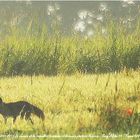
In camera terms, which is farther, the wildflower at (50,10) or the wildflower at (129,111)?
the wildflower at (50,10)

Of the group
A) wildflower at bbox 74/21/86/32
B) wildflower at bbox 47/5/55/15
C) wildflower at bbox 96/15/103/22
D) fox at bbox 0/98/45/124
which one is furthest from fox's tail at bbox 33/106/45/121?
wildflower at bbox 96/15/103/22

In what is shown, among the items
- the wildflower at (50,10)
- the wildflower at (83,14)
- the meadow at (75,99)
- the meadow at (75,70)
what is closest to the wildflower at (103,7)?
the meadow at (75,70)

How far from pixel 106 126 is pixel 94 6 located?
10.7 feet

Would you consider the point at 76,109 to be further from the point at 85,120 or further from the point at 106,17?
the point at 106,17

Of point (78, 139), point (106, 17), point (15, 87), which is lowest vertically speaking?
point (78, 139)

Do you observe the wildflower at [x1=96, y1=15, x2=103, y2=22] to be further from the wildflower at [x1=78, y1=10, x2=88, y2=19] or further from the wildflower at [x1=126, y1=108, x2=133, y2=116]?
the wildflower at [x1=126, y1=108, x2=133, y2=116]

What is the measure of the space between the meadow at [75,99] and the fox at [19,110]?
0.26ft

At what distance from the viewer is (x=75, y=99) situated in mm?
8594

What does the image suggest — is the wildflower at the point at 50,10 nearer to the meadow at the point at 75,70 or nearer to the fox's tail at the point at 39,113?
the meadow at the point at 75,70

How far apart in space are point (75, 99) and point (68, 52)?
4.47 feet

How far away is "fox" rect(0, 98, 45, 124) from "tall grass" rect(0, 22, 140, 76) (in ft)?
4.31

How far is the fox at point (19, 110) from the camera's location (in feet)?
26.7

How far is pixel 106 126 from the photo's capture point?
797cm

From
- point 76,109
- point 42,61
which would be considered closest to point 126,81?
point 76,109
